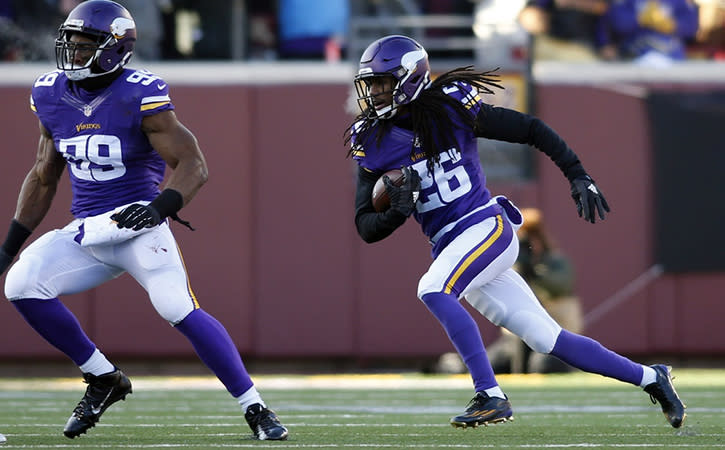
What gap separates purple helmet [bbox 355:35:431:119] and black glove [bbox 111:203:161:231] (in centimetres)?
88

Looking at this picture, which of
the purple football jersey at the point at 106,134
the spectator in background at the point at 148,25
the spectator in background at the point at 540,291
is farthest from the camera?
the spectator in background at the point at 148,25

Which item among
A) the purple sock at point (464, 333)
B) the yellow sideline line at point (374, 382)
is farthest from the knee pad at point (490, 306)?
the yellow sideline line at point (374, 382)

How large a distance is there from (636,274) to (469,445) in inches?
254

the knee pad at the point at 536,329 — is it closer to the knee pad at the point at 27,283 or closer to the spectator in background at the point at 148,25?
the knee pad at the point at 27,283

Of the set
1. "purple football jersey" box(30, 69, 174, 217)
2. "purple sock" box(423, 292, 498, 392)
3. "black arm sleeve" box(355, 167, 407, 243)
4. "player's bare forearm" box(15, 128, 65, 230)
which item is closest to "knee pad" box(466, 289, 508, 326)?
"purple sock" box(423, 292, 498, 392)

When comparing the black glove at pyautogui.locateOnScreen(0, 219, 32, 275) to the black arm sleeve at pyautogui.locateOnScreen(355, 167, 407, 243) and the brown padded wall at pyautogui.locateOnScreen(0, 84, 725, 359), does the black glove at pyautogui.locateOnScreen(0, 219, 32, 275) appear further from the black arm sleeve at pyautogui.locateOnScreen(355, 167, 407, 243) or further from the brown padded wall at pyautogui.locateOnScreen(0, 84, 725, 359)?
the brown padded wall at pyautogui.locateOnScreen(0, 84, 725, 359)

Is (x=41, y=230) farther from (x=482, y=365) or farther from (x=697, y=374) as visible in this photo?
(x=482, y=365)

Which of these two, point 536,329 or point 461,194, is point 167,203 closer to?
point 461,194

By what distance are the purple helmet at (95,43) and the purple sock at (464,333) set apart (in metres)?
1.46

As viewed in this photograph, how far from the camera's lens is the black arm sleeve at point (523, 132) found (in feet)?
16.8

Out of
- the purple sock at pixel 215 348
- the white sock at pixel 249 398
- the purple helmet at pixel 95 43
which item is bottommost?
the white sock at pixel 249 398

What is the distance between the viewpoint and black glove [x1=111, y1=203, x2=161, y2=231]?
484 centimetres

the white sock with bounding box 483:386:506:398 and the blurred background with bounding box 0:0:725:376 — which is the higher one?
the white sock with bounding box 483:386:506:398

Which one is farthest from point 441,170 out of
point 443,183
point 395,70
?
point 395,70
